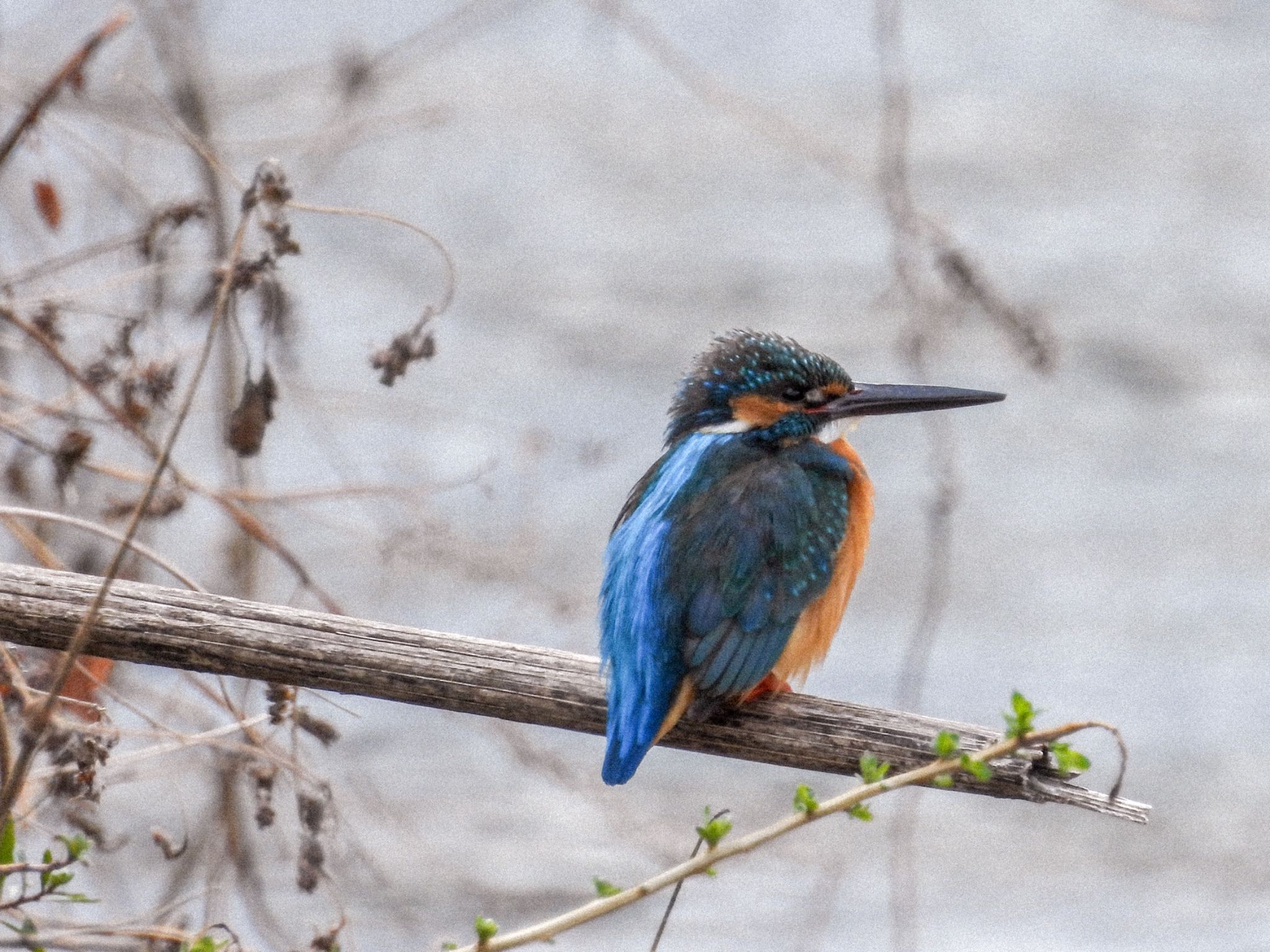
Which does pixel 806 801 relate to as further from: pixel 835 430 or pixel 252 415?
pixel 835 430

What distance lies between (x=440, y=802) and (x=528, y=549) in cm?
205

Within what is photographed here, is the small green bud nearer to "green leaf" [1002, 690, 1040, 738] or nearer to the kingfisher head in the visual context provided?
"green leaf" [1002, 690, 1040, 738]

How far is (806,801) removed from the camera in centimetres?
153

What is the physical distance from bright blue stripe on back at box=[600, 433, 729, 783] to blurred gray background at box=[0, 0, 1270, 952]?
87cm

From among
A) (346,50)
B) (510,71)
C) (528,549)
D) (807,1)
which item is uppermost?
(807,1)

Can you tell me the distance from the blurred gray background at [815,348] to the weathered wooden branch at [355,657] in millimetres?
1432

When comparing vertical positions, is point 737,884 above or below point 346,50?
below

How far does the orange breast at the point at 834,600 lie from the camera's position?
244 cm

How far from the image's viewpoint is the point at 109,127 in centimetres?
324

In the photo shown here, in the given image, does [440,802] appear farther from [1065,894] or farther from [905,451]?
[905,451]

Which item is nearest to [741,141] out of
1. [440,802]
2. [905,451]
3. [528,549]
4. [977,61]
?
[977,61]

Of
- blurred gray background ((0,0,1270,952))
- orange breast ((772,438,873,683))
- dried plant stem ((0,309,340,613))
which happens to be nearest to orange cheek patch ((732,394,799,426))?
orange breast ((772,438,873,683))

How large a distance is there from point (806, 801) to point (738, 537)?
868mm

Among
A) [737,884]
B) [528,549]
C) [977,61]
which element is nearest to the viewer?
[528,549]
